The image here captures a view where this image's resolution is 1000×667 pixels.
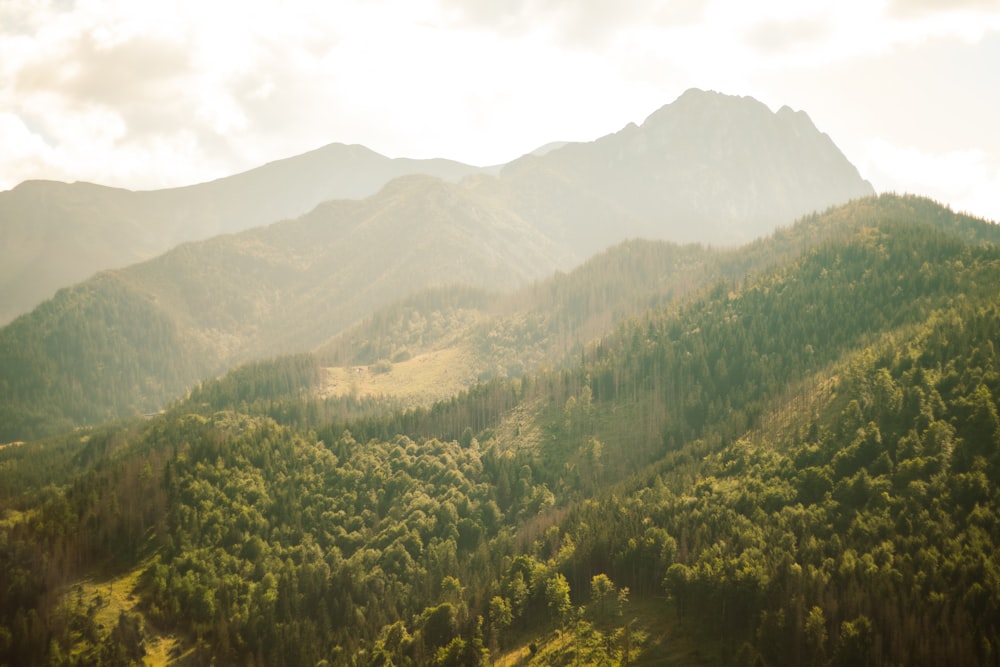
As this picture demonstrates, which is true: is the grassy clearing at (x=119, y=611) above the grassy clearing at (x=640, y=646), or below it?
above

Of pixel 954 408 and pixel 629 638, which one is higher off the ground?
pixel 954 408

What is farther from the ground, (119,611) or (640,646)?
(119,611)

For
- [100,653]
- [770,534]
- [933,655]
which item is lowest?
[933,655]

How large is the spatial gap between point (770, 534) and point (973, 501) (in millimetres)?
44553

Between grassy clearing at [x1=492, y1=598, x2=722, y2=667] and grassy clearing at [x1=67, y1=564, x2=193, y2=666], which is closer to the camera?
grassy clearing at [x1=492, y1=598, x2=722, y2=667]

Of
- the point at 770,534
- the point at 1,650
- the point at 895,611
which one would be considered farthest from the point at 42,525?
the point at 895,611

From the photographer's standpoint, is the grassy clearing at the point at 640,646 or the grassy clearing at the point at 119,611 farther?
the grassy clearing at the point at 119,611

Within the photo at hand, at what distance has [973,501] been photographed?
158 m

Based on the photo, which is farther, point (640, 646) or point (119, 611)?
point (119, 611)

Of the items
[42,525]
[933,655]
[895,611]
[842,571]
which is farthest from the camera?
[42,525]

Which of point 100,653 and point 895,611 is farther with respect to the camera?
point 100,653

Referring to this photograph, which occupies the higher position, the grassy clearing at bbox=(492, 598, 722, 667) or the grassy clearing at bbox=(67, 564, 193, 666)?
the grassy clearing at bbox=(67, 564, 193, 666)

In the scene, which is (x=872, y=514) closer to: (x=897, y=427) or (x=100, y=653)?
(x=897, y=427)

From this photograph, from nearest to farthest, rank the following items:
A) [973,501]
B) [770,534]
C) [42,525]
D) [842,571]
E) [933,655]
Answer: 1. [933,655]
2. [842,571]
3. [973,501]
4. [770,534]
5. [42,525]
